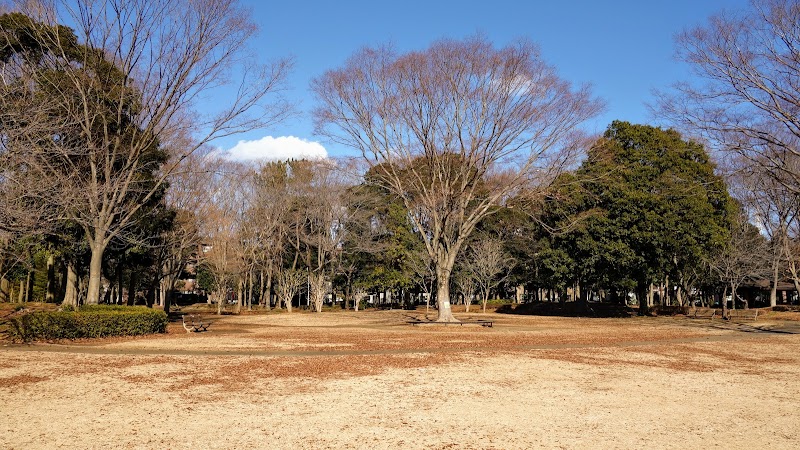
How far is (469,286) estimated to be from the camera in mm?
45031

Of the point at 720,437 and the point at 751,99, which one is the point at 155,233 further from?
the point at 720,437

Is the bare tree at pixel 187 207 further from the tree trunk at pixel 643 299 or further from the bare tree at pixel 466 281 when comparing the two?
the tree trunk at pixel 643 299

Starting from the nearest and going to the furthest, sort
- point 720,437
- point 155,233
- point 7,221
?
point 720,437 → point 7,221 → point 155,233

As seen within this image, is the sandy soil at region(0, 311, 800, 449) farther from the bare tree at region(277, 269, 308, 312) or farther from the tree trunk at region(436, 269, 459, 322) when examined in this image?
the bare tree at region(277, 269, 308, 312)

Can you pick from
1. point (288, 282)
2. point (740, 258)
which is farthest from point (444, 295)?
point (740, 258)

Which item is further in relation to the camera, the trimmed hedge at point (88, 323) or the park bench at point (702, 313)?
the park bench at point (702, 313)

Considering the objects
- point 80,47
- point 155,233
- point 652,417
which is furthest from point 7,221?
point 155,233

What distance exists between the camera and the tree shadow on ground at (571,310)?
1578 inches

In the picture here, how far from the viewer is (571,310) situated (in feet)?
141

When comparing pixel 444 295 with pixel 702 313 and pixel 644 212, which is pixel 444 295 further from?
pixel 702 313

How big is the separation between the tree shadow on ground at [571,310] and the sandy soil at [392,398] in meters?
26.0

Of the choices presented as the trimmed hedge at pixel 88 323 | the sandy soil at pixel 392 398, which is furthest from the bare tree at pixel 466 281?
the sandy soil at pixel 392 398

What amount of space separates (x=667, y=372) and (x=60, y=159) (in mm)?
20213

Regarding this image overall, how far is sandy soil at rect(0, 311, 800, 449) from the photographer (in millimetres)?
6137
